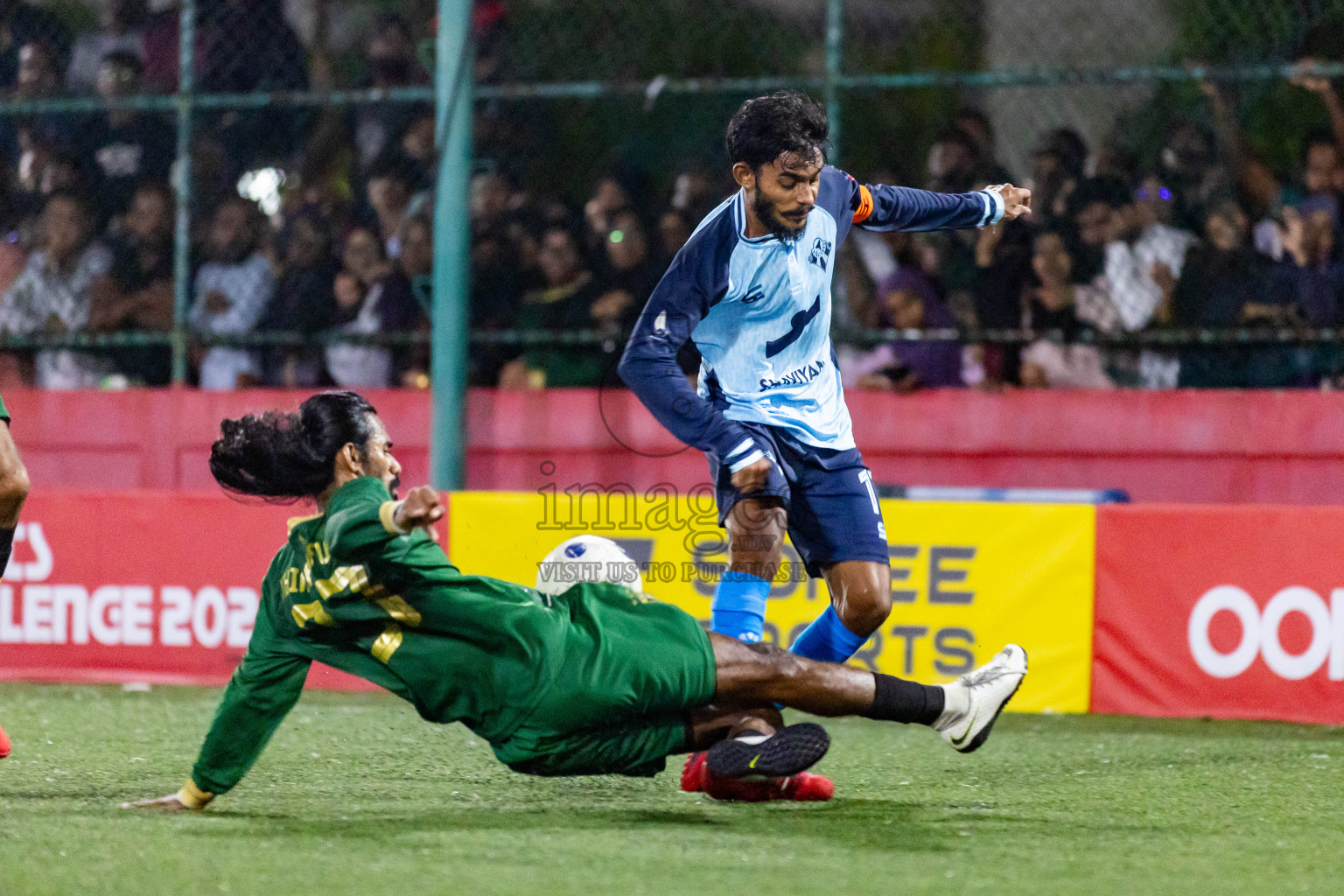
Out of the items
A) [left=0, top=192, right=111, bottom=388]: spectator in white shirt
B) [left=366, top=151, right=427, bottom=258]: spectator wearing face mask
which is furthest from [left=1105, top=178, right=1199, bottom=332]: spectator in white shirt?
[left=0, top=192, right=111, bottom=388]: spectator in white shirt

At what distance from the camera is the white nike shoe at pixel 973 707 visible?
4.30 m

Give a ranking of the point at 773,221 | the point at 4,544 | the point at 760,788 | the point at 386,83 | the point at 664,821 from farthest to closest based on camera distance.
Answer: the point at 386,83 < the point at 4,544 < the point at 773,221 < the point at 760,788 < the point at 664,821

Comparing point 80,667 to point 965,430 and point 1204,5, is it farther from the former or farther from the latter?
point 1204,5

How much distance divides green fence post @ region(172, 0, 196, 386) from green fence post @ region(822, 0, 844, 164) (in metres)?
3.46

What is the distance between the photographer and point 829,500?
15.6ft

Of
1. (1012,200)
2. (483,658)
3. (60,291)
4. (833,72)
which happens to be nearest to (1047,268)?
(833,72)

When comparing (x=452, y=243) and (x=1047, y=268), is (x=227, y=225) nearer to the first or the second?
(x=452, y=243)

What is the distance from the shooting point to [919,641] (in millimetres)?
6812

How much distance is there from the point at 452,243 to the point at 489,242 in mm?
522

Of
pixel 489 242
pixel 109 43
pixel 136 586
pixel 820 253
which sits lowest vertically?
pixel 136 586

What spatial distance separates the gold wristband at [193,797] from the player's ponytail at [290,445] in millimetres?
803

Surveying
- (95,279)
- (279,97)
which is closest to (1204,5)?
(279,97)

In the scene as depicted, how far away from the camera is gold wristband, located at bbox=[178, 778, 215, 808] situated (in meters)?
4.19

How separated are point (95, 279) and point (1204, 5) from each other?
6422mm
